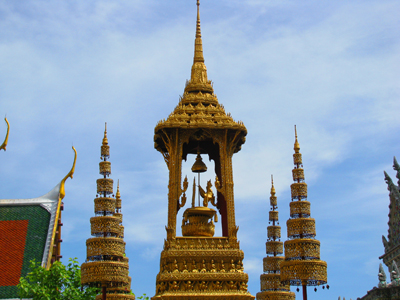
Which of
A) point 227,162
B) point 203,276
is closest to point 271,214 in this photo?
point 227,162

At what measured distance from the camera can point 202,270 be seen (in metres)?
36.2

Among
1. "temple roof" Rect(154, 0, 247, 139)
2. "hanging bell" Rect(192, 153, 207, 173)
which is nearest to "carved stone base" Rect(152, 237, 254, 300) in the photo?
"hanging bell" Rect(192, 153, 207, 173)

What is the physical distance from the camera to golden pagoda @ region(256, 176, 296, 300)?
41719 millimetres

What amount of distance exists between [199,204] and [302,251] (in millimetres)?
6065

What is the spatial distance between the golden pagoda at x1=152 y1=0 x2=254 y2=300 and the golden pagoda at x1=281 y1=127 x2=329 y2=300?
2.37 meters

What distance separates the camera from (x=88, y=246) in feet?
123

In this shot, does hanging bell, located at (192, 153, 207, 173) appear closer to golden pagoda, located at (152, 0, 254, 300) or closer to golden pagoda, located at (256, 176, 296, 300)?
golden pagoda, located at (152, 0, 254, 300)

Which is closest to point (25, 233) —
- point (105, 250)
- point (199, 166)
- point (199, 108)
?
point (105, 250)

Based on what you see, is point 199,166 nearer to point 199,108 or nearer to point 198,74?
point 199,108

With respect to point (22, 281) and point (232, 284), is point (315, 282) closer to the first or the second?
point (232, 284)

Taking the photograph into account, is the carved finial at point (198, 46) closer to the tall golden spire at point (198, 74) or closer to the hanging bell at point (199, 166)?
the tall golden spire at point (198, 74)

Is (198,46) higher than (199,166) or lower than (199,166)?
higher

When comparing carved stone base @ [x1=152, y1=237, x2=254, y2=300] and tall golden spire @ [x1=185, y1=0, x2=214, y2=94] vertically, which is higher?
tall golden spire @ [x1=185, y1=0, x2=214, y2=94]

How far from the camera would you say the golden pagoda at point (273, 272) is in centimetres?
4172
